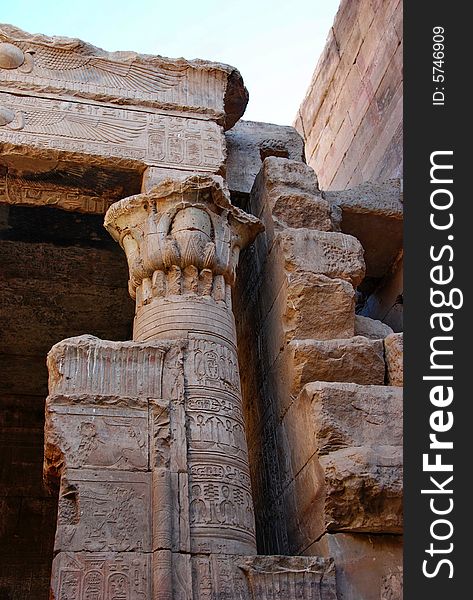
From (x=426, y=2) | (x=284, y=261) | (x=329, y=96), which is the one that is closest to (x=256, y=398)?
(x=284, y=261)

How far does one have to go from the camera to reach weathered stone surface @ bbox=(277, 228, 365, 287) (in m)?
5.57

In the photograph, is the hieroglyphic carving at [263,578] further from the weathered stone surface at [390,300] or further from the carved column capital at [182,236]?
the weathered stone surface at [390,300]

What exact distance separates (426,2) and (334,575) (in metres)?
3.05

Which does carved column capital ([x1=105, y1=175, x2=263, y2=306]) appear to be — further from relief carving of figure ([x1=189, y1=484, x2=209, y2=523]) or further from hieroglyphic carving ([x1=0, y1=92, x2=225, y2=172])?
relief carving of figure ([x1=189, y1=484, x2=209, y2=523])

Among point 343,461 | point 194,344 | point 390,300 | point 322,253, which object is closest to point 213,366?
point 194,344

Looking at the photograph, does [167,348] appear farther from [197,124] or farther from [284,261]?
[197,124]

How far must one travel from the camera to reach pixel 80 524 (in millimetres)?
4020

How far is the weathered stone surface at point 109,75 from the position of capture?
652 cm

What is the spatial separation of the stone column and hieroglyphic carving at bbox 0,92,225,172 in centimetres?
75

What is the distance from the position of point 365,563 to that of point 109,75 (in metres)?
4.55

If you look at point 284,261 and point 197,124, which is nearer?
point 284,261

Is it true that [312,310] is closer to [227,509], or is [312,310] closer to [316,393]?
[316,393]

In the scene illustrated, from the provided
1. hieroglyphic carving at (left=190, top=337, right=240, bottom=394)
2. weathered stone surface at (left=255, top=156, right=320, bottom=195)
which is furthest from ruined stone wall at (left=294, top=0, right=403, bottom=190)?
hieroglyphic carving at (left=190, top=337, right=240, bottom=394)

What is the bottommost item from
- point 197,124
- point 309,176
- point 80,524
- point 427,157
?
point 80,524
